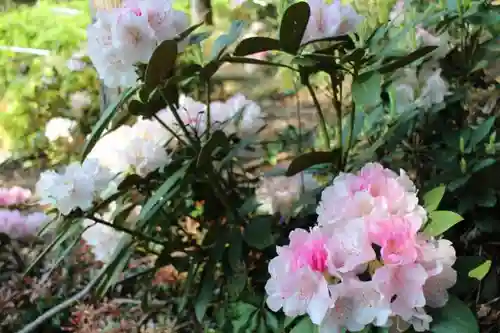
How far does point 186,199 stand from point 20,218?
1.50 ft

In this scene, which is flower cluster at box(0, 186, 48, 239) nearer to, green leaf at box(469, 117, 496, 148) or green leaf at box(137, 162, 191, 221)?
green leaf at box(137, 162, 191, 221)

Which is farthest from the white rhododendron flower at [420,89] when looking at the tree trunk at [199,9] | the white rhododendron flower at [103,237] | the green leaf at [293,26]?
the tree trunk at [199,9]

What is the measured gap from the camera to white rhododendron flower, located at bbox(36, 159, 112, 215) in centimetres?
88

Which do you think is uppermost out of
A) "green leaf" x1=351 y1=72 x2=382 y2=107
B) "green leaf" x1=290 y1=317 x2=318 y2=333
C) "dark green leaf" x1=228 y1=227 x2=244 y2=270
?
"green leaf" x1=351 y1=72 x2=382 y2=107

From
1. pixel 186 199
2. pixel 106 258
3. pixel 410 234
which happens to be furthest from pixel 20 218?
pixel 410 234

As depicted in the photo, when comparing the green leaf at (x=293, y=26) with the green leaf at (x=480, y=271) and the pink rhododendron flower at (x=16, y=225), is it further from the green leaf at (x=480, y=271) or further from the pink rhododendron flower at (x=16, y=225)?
the pink rhododendron flower at (x=16, y=225)

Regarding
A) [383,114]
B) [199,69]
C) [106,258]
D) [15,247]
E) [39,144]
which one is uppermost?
[199,69]

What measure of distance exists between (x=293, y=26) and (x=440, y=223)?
28cm

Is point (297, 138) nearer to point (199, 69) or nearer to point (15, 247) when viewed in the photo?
point (199, 69)

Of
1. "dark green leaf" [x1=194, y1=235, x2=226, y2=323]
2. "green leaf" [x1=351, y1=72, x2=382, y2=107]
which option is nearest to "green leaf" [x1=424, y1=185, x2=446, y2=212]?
"green leaf" [x1=351, y1=72, x2=382, y2=107]

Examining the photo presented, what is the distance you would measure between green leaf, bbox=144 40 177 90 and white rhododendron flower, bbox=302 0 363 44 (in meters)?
0.19

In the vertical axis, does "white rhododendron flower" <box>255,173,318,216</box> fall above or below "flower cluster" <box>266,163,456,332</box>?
below

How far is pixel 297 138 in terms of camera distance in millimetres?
1139

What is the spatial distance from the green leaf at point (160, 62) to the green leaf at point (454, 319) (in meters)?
0.41
